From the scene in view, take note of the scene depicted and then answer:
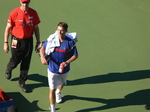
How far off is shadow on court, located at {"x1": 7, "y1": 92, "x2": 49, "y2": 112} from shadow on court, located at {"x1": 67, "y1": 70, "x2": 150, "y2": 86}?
103cm

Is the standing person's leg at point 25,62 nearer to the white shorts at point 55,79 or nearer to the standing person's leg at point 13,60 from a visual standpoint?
the standing person's leg at point 13,60

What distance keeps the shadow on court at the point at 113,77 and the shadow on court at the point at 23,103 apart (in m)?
1.03

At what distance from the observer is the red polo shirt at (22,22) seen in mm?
6270

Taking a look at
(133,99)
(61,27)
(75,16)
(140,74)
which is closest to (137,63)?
(140,74)

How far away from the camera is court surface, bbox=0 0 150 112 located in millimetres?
6840

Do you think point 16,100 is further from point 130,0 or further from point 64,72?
point 130,0

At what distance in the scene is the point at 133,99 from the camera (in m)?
7.04

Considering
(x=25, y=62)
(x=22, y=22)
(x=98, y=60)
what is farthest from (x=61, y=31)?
(x=98, y=60)

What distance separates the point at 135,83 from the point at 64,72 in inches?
81.7

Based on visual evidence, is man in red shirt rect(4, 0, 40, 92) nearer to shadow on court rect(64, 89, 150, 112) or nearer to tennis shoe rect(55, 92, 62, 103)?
tennis shoe rect(55, 92, 62, 103)

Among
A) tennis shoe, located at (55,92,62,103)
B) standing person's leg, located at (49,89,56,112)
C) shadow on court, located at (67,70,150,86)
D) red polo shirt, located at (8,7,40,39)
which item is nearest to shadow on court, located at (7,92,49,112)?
standing person's leg, located at (49,89,56,112)

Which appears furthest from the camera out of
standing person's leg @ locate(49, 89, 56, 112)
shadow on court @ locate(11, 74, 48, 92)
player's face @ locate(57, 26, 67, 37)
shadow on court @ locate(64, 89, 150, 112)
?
shadow on court @ locate(11, 74, 48, 92)

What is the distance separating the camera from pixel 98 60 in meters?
7.98

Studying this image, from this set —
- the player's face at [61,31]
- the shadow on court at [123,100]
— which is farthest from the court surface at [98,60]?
the player's face at [61,31]
